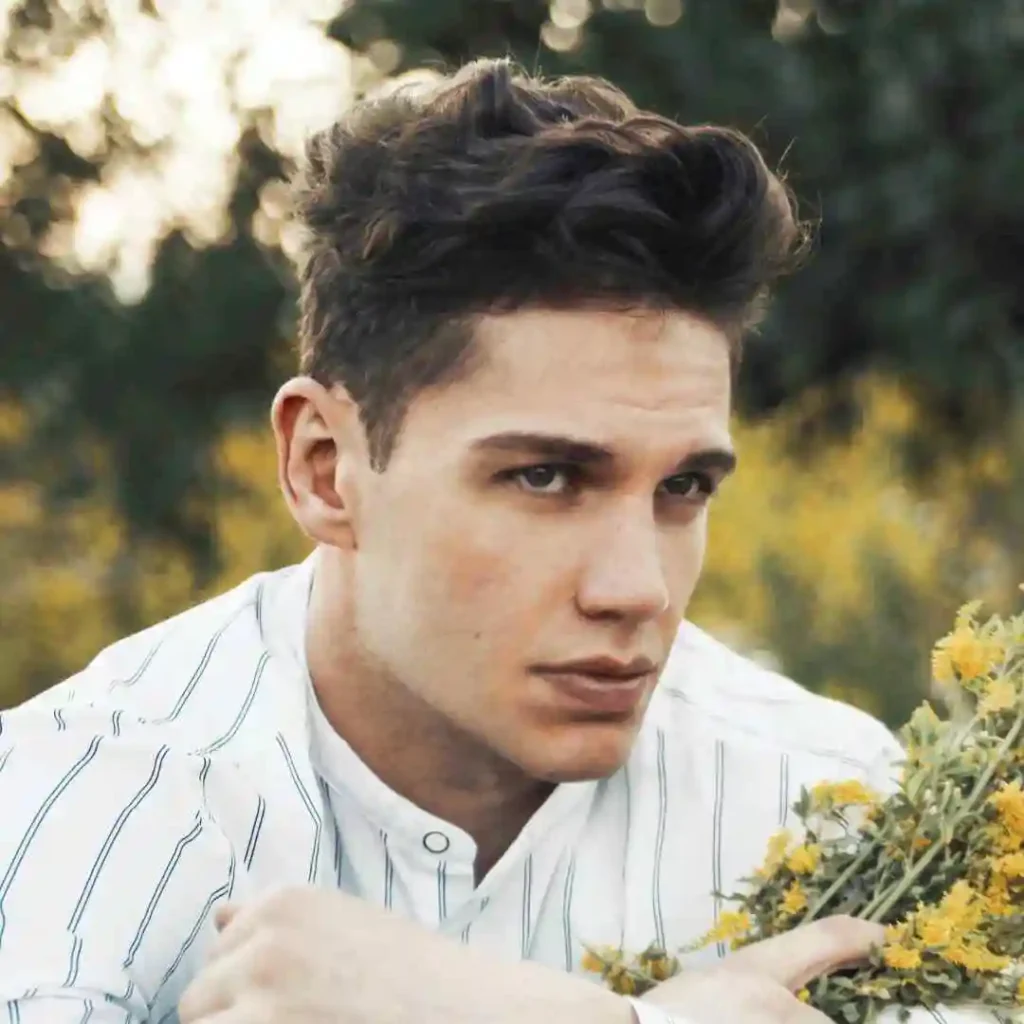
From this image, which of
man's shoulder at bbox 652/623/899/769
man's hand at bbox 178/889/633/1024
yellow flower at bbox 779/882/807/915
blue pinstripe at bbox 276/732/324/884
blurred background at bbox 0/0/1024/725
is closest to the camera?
man's hand at bbox 178/889/633/1024

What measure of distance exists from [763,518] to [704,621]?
16.5 inches

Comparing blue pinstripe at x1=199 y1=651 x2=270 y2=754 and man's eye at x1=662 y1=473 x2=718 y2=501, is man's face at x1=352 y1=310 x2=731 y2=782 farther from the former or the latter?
blue pinstripe at x1=199 y1=651 x2=270 y2=754

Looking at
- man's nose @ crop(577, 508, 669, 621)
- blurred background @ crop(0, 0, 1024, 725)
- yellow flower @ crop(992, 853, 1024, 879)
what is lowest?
yellow flower @ crop(992, 853, 1024, 879)

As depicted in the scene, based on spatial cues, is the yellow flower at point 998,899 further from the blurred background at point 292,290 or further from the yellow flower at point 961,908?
the blurred background at point 292,290

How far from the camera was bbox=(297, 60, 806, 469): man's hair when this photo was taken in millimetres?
2455

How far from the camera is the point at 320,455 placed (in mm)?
2717

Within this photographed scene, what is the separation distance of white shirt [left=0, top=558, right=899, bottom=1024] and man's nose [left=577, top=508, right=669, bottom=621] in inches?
18.5

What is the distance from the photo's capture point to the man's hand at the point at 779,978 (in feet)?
7.17

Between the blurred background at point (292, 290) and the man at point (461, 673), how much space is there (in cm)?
336

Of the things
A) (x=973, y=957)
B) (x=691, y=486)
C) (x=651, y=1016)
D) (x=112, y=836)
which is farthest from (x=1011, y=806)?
(x=112, y=836)

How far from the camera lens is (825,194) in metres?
7.12

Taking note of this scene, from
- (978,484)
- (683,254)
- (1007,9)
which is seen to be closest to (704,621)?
(978,484)

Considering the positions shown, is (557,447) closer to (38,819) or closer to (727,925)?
(727,925)

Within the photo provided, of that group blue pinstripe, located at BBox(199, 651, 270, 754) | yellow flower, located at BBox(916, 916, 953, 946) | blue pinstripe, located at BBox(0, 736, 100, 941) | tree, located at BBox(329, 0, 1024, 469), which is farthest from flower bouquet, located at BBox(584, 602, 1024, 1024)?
tree, located at BBox(329, 0, 1024, 469)
